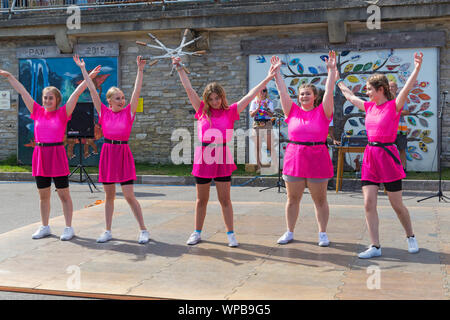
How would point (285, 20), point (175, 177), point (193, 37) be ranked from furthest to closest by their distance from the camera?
1. point (193, 37)
2. point (285, 20)
3. point (175, 177)

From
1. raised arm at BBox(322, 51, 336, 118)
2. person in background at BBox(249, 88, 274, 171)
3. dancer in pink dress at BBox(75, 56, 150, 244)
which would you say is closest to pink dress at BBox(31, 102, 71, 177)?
dancer in pink dress at BBox(75, 56, 150, 244)

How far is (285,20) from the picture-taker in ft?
48.1

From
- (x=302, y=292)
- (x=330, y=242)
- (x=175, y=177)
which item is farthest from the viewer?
(x=175, y=177)

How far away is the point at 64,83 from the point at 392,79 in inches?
380

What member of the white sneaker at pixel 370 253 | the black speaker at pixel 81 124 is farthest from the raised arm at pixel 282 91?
the black speaker at pixel 81 124

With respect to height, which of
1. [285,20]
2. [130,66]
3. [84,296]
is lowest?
[84,296]

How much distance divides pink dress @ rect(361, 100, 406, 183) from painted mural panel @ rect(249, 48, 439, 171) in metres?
8.82

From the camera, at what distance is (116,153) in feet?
20.1

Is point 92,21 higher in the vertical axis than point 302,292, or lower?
higher

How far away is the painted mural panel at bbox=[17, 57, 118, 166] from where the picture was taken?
16.7 meters

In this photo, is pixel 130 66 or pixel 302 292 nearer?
pixel 302 292
